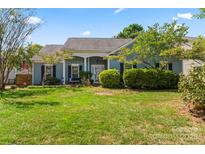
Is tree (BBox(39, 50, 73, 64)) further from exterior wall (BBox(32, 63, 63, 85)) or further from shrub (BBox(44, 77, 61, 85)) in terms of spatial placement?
exterior wall (BBox(32, 63, 63, 85))

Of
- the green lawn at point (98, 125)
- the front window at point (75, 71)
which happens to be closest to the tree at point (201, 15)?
the green lawn at point (98, 125)

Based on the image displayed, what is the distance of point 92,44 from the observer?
28469mm

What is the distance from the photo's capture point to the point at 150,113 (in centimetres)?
1049

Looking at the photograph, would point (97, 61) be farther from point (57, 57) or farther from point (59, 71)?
point (57, 57)

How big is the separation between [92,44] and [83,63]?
5.83 ft

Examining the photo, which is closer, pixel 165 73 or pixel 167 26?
pixel 165 73

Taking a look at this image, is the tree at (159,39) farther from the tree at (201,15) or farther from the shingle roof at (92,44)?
the tree at (201,15)

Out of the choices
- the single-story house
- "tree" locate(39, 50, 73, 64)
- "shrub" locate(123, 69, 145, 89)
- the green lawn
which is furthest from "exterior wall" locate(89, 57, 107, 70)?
the green lawn
